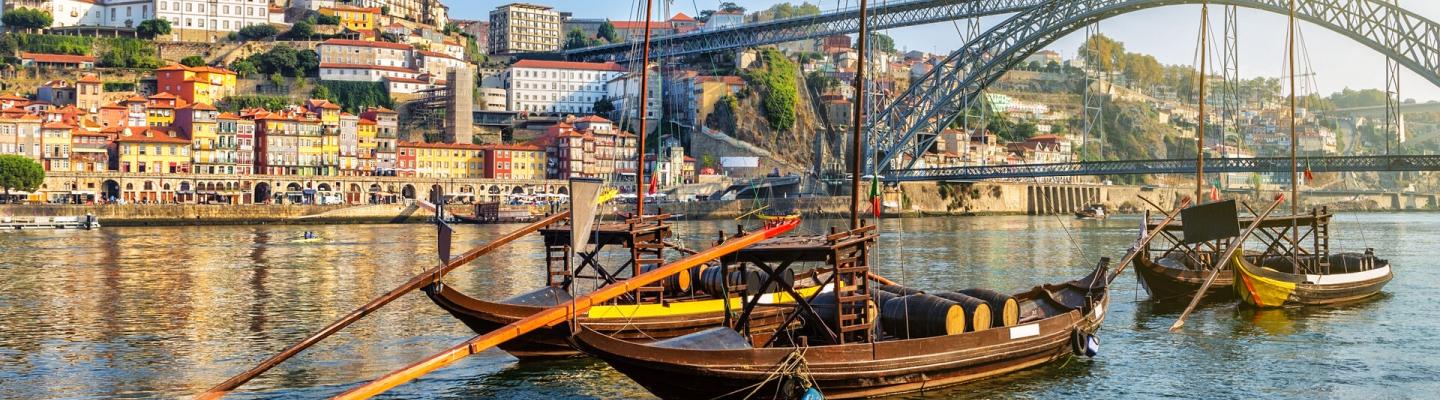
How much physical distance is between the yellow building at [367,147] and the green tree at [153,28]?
76.5 ft

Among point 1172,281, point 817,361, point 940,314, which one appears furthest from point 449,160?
point 817,361

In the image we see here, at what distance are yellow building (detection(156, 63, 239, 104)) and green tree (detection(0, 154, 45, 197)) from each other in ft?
65.6

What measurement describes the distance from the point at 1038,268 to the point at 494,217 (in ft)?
124

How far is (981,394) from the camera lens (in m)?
14.2

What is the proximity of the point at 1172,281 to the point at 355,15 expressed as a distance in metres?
88.0

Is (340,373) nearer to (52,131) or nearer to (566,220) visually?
(566,220)

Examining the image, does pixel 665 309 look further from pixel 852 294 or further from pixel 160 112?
pixel 160 112

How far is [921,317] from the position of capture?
14.3 m

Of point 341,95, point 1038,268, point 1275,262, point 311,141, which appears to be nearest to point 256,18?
point 341,95

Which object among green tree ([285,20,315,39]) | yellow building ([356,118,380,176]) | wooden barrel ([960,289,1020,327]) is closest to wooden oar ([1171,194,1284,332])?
wooden barrel ([960,289,1020,327])

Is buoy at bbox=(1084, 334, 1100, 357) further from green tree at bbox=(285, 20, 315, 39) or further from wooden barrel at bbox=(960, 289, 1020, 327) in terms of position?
green tree at bbox=(285, 20, 315, 39)

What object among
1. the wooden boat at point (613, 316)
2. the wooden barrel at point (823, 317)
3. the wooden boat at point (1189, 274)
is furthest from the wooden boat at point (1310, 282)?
the wooden barrel at point (823, 317)

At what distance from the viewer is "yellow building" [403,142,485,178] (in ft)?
264

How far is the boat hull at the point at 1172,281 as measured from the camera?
75.6ft
